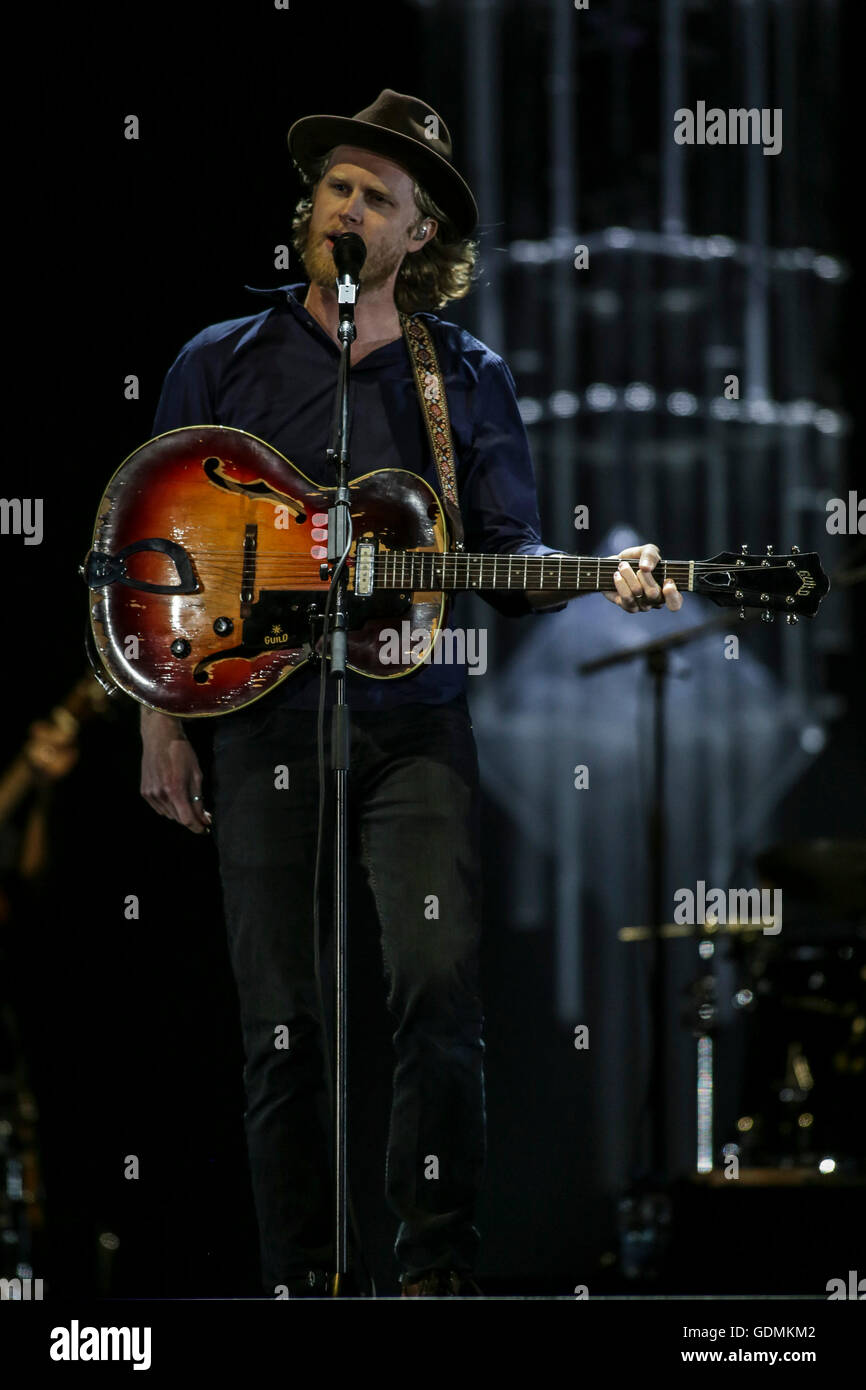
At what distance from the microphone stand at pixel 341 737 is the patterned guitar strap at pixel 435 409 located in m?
0.37

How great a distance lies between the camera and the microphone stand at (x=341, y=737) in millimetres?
2721

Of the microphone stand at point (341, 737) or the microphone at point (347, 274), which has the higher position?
the microphone at point (347, 274)

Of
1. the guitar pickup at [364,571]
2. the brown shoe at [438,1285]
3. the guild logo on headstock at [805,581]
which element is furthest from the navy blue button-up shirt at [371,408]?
the brown shoe at [438,1285]

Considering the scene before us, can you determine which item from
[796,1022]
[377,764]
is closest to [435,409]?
[377,764]

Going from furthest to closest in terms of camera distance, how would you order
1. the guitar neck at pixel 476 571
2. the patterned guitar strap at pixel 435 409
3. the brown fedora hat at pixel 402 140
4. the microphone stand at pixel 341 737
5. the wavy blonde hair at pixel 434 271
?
the wavy blonde hair at pixel 434 271, the brown fedora hat at pixel 402 140, the patterned guitar strap at pixel 435 409, the guitar neck at pixel 476 571, the microphone stand at pixel 341 737

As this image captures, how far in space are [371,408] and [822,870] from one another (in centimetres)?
250

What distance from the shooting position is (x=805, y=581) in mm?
3154

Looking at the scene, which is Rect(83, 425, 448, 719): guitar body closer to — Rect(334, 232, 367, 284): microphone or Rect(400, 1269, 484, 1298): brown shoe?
Rect(334, 232, 367, 284): microphone

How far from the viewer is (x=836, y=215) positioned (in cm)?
553

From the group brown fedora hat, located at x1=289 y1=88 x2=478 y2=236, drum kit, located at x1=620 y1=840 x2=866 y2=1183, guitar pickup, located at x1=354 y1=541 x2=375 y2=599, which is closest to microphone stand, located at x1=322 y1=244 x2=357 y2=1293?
guitar pickup, located at x1=354 y1=541 x2=375 y2=599

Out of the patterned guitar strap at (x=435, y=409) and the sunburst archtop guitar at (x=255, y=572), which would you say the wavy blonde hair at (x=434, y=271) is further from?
the sunburst archtop guitar at (x=255, y=572)

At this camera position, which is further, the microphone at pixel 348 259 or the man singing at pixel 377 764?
the man singing at pixel 377 764

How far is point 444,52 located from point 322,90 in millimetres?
1150
